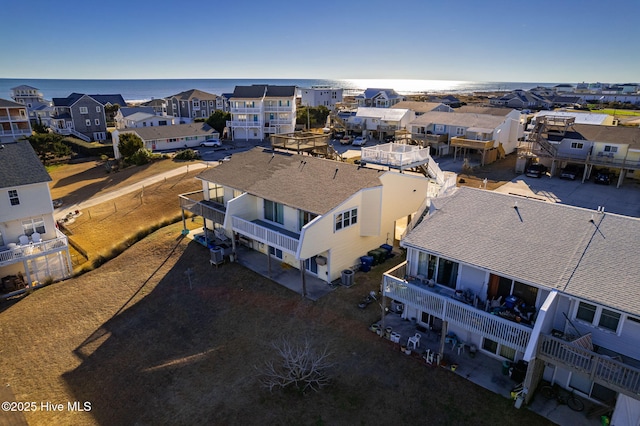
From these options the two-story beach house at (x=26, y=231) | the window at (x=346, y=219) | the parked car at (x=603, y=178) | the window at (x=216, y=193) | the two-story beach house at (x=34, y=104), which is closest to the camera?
the window at (x=346, y=219)

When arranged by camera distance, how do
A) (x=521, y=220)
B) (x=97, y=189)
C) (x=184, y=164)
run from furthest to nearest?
(x=184, y=164) → (x=97, y=189) → (x=521, y=220)

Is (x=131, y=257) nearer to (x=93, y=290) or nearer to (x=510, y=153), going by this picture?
(x=93, y=290)

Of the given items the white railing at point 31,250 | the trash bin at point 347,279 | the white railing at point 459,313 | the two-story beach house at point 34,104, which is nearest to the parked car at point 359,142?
the trash bin at point 347,279

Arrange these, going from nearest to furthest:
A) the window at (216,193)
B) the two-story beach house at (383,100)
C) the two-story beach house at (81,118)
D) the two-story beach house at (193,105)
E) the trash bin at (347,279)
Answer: the trash bin at (347,279) < the window at (216,193) < the two-story beach house at (81,118) < the two-story beach house at (193,105) < the two-story beach house at (383,100)

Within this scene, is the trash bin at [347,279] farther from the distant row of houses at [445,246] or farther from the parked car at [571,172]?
the parked car at [571,172]

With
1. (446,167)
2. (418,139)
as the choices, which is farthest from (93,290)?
(418,139)

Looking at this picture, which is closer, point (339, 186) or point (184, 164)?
point (339, 186)

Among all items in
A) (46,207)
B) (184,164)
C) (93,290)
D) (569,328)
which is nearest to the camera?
(569,328)

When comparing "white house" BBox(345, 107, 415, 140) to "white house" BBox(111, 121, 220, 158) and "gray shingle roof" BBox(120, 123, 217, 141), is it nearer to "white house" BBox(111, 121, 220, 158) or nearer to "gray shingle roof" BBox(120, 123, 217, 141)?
"white house" BBox(111, 121, 220, 158)

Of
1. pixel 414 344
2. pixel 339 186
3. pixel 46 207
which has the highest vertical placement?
pixel 339 186
